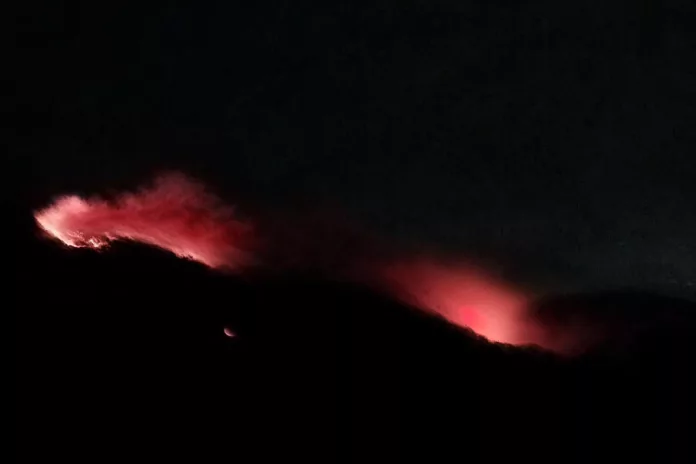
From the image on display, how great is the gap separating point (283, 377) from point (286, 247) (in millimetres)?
448

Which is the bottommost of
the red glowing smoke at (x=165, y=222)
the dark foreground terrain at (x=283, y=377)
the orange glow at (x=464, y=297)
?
the dark foreground terrain at (x=283, y=377)

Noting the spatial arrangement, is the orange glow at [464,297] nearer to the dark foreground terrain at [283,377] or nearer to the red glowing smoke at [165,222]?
the dark foreground terrain at [283,377]

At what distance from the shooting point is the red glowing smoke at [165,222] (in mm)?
1603

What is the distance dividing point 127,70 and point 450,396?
1491 millimetres

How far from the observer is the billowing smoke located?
1.57 meters

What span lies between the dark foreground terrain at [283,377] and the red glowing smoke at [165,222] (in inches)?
2.3

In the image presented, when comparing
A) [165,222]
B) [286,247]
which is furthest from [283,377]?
[165,222]

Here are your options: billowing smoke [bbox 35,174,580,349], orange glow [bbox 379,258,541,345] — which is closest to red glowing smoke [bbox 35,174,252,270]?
billowing smoke [bbox 35,174,580,349]

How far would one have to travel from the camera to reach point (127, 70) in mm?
1562

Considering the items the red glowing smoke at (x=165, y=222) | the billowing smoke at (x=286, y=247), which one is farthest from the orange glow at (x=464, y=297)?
the red glowing smoke at (x=165, y=222)

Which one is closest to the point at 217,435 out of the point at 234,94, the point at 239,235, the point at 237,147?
the point at 239,235

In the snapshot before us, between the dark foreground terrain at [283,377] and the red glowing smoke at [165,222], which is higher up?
the red glowing smoke at [165,222]

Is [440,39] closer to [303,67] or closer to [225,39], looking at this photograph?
[303,67]

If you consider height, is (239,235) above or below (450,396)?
above
